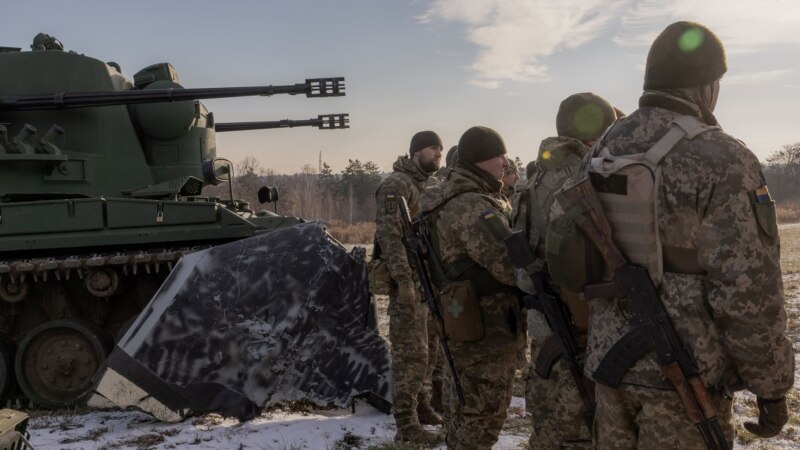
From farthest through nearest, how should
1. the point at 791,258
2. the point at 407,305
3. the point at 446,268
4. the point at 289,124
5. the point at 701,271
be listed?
1. the point at 791,258
2. the point at 289,124
3. the point at 407,305
4. the point at 446,268
5. the point at 701,271

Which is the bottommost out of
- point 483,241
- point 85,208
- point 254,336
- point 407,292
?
point 254,336

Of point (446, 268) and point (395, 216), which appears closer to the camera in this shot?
point (446, 268)

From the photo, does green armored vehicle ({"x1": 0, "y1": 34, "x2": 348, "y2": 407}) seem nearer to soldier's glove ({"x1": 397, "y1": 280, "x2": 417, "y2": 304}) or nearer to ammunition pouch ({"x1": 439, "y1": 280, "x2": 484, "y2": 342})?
soldier's glove ({"x1": 397, "y1": 280, "x2": 417, "y2": 304})

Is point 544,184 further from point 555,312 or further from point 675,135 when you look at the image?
point 675,135

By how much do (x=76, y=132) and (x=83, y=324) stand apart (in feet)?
7.13

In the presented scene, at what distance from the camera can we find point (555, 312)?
3750 millimetres

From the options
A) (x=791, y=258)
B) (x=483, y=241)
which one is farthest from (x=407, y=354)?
(x=791, y=258)

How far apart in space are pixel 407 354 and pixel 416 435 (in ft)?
1.97

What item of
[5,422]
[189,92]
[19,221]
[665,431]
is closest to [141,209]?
[19,221]

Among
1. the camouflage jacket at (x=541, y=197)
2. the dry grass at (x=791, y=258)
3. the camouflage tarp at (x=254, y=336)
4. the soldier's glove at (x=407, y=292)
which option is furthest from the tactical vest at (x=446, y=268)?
the dry grass at (x=791, y=258)

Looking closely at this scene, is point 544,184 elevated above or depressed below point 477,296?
above

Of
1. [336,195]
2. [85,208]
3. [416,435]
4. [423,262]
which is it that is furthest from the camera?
[336,195]

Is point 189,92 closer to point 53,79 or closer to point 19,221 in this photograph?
point 53,79

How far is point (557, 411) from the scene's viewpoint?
380cm
